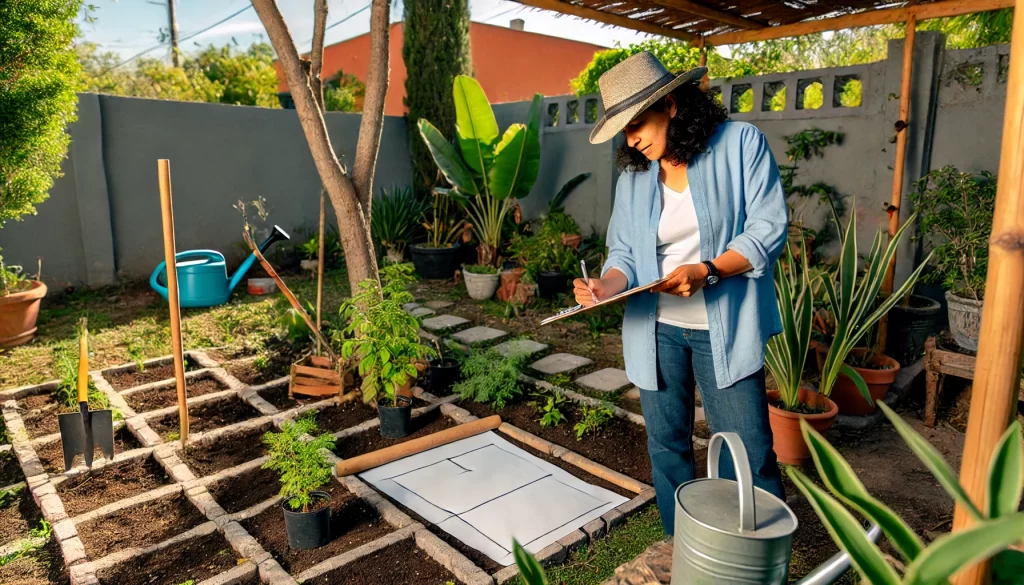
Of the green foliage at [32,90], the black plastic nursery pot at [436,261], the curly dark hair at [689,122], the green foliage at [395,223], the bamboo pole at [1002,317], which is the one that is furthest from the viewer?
the green foliage at [395,223]

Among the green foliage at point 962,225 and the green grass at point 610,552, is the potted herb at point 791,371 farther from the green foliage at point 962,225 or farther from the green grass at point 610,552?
the green foliage at point 962,225

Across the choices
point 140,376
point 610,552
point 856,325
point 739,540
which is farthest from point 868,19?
point 140,376

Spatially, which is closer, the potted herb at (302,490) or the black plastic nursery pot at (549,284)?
the potted herb at (302,490)

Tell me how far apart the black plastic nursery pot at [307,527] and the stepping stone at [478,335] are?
2477 millimetres

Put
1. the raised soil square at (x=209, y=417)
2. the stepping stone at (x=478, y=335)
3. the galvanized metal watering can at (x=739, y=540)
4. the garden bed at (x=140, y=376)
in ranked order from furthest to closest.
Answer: the stepping stone at (x=478, y=335)
the garden bed at (x=140, y=376)
the raised soil square at (x=209, y=417)
the galvanized metal watering can at (x=739, y=540)

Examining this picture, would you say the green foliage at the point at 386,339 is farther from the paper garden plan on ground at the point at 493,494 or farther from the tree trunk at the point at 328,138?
the paper garden plan on ground at the point at 493,494

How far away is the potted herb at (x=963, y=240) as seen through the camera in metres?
3.32

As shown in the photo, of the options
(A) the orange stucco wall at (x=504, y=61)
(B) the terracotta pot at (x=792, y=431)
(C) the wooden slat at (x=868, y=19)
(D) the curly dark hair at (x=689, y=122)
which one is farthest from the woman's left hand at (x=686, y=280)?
(A) the orange stucco wall at (x=504, y=61)

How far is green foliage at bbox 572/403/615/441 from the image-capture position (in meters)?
3.22

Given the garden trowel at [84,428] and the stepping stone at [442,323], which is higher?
the garden trowel at [84,428]

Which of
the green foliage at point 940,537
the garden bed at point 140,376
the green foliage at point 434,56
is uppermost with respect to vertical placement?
the green foliage at point 434,56

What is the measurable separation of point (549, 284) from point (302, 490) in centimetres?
385

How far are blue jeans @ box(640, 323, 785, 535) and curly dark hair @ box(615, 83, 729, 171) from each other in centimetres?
54

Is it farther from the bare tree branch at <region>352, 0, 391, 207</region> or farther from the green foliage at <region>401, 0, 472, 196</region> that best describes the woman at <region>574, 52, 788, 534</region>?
the green foliage at <region>401, 0, 472, 196</region>
